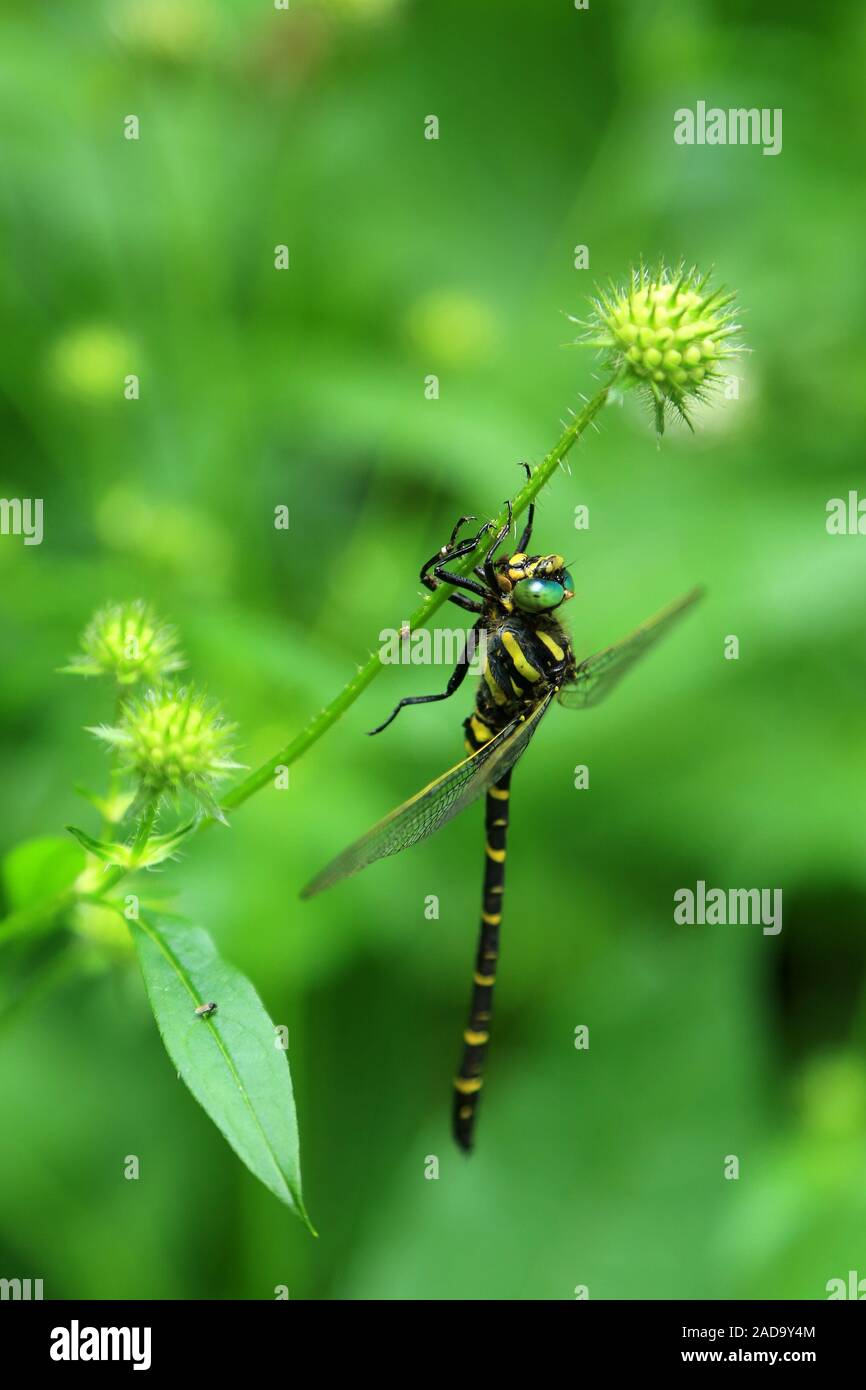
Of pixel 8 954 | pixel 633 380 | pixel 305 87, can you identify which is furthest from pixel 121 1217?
pixel 305 87

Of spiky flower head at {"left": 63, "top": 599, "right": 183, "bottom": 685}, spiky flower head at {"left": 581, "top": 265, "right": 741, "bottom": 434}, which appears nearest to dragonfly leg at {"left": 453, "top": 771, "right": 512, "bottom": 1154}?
spiky flower head at {"left": 63, "top": 599, "right": 183, "bottom": 685}

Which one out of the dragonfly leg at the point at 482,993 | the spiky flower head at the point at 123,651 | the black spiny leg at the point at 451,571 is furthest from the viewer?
the dragonfly leg at the point at 482,993

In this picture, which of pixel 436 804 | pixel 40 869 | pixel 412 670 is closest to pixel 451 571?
pixel 436 804

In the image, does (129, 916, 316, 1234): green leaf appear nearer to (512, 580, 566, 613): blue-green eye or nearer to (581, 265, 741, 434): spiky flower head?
(512, 580, 566, 613): blue-green eye

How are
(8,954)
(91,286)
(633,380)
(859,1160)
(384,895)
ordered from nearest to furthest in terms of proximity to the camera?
(633,380)
(8,954)
(859,1160)
(384,895)
(91,286)

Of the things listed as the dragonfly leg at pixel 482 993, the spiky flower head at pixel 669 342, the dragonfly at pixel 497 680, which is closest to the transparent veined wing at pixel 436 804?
the dragonfly at pixel 497 680

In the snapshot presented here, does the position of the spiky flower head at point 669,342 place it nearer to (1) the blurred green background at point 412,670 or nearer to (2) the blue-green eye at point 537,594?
(2) the blue-green eye at point 537,594
